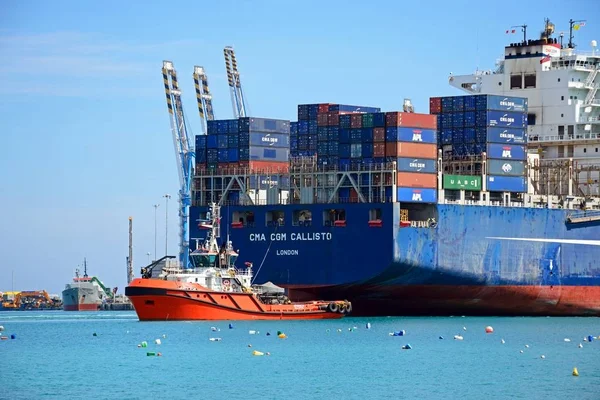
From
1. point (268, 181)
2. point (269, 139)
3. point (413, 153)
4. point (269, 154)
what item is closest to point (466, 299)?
point (413, 153)

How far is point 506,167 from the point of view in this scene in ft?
269

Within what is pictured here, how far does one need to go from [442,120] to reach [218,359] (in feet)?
110

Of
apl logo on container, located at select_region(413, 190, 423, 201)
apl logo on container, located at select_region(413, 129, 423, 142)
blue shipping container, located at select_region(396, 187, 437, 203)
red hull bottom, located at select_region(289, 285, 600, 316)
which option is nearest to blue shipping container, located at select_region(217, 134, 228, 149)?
red hull bottom, located at select_region(289, 285, 600, 316)

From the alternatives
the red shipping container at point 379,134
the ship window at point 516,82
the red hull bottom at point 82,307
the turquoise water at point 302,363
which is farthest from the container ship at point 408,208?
the red hull bottom at point 82,307

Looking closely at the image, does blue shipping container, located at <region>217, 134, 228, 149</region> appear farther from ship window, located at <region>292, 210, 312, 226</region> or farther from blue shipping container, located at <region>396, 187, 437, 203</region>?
blue shipping container, located at <region>396, 187, 437, 203</region>

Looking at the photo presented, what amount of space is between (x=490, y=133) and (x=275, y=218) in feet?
43.8

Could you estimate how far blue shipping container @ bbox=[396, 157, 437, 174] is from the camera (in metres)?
76.7

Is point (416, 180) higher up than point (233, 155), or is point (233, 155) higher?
point (233, 155)

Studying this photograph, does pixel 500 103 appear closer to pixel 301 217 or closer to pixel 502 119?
pixel 502 119

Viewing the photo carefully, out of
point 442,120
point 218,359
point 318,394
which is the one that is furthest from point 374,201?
point 318,394

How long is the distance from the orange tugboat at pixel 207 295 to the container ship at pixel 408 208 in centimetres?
706

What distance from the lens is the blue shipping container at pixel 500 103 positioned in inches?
3196

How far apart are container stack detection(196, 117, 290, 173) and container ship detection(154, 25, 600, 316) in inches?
3.3

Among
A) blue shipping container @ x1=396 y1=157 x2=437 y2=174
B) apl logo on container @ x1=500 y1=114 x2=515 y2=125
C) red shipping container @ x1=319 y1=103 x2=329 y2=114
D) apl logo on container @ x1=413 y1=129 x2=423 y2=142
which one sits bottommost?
blue shipping container @ x1=396 y1=157 x2=437 y2=174
